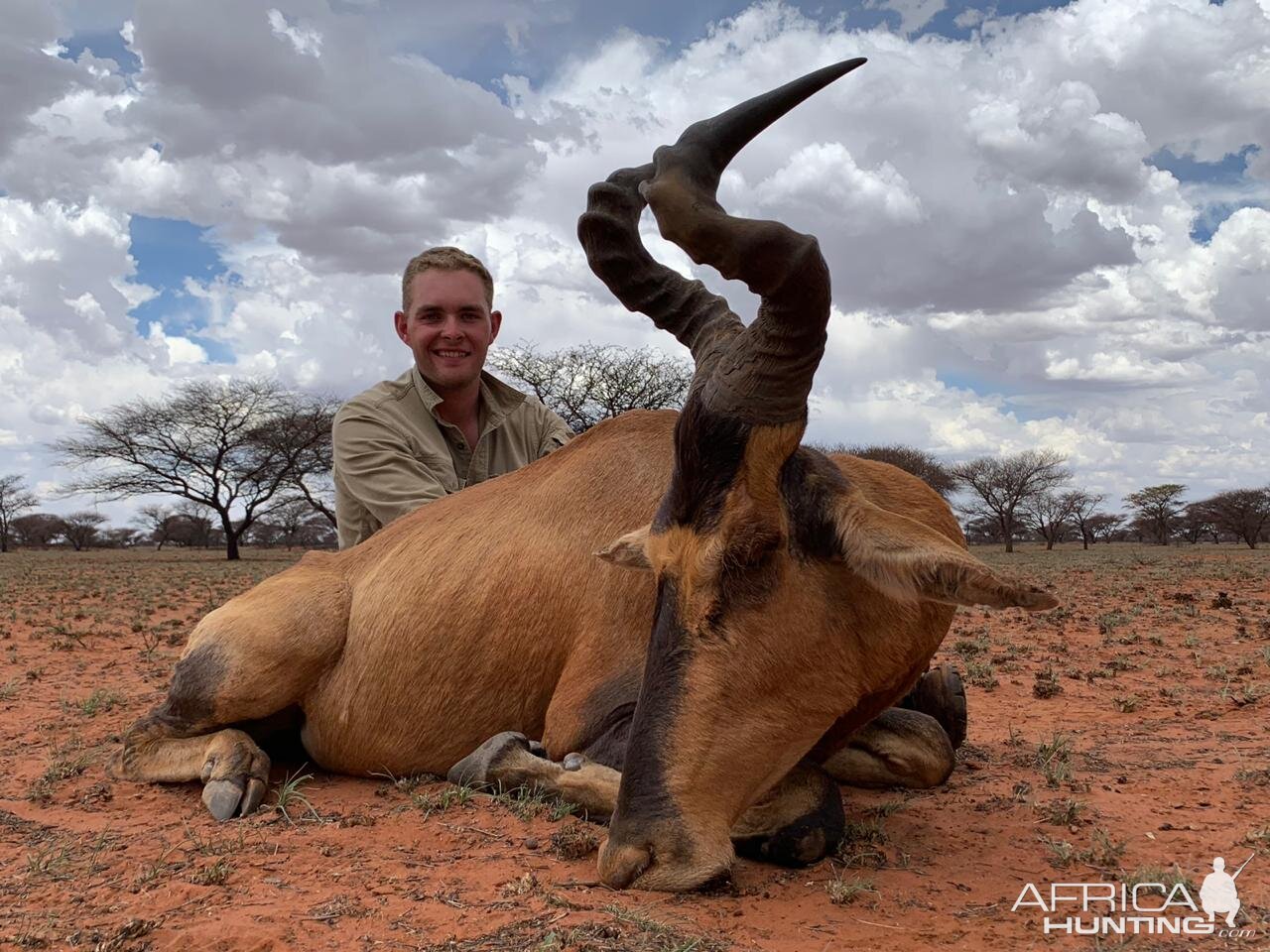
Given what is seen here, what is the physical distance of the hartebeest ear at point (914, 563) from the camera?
9.50ft

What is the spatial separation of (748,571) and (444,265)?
13.0 ft

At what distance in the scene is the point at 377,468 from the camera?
6.02m

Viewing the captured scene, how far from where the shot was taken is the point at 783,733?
3268mm

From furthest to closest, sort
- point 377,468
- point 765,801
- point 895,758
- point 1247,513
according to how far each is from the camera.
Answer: point 1247,513 < point 377,468 < point 895,758 < point 765,801

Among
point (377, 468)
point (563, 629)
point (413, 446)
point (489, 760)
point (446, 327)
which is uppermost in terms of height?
point (446, 327)

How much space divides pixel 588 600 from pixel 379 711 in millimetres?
1186

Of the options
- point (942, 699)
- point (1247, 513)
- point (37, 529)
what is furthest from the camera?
point (37, 529)

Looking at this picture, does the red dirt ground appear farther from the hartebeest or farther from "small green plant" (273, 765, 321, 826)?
the hartebeest

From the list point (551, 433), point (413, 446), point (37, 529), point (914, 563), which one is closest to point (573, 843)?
point (914, 563)

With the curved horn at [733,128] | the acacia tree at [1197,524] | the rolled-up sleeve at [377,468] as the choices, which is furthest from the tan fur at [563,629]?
the acacia tree at [1197,524]

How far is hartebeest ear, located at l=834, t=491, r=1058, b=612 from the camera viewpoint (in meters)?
2.90

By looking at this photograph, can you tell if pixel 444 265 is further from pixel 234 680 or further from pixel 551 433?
pixel 234 680

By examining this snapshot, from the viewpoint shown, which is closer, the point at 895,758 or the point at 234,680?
the point at 895,758

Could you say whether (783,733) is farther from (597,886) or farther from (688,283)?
(688,283)
